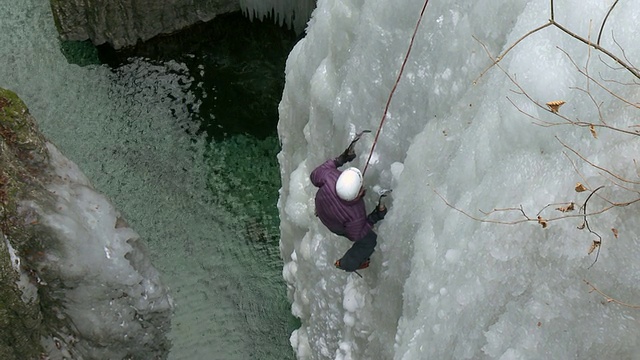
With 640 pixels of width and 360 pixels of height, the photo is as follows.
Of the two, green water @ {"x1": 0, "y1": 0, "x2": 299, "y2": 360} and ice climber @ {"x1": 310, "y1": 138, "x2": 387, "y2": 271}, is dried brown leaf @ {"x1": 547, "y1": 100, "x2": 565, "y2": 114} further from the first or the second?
green water @ {"x1": 0, "y1": 0, "x2": 299, "y2": 360}

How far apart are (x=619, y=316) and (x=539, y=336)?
1.02ft

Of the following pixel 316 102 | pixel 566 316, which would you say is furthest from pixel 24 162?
pixel 566 316

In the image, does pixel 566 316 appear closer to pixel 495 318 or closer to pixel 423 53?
pixel 495 318

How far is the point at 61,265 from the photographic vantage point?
461 cm

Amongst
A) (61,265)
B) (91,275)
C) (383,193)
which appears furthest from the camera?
(91,275)

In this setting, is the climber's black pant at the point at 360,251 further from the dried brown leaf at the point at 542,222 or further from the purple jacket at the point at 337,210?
the dried brown leaf at the point at 542,222

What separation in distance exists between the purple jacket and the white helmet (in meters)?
0.04

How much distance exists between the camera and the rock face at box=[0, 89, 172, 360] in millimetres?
4402

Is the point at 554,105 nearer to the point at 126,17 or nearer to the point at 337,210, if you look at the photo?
the point at 337,210

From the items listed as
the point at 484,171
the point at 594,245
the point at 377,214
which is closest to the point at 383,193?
the point at 377,214

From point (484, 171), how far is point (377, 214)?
0.89 metres

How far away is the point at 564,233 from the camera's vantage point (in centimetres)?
242

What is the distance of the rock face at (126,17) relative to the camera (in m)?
7.78

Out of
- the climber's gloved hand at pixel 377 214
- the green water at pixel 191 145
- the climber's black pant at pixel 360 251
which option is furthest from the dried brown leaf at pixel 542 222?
the green water at pixel 191 145
